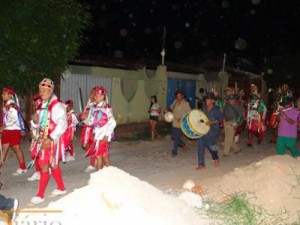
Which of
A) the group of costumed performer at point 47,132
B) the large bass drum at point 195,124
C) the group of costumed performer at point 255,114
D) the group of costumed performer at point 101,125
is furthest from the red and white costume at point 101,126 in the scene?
the group of costumed performer at point 255,114

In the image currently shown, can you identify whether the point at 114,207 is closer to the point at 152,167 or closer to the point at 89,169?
the point at 89,169

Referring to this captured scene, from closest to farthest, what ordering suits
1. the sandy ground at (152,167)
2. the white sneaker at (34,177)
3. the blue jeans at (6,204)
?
1. the blue jeans at (6,204)
2. the sandy ground at (152,167)
3. the white sneaker at (34,177)

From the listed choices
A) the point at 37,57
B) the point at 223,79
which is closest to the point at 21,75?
the point at 37,57

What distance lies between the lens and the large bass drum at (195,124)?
930 centimetres

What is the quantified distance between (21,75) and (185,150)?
481 cm

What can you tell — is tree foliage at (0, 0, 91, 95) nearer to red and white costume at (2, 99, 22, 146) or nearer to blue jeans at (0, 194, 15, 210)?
red and white costume at (2, 99, 22, 146)

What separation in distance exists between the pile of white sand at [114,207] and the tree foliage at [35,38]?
19.9ft

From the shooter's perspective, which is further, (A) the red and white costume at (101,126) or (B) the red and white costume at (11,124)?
(B) the red and white costume at (11,124)

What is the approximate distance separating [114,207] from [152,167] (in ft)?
14.9

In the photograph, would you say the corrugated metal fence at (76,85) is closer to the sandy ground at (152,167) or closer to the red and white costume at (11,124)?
the sandy ground at (152,167)

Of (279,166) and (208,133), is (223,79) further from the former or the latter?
(279,166)

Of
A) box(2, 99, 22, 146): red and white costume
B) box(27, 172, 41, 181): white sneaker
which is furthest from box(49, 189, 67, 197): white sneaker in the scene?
box(2, 99, 22, 146): red and white costume

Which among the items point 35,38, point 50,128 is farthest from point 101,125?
point 35,38

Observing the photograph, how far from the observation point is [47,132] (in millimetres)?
6230
